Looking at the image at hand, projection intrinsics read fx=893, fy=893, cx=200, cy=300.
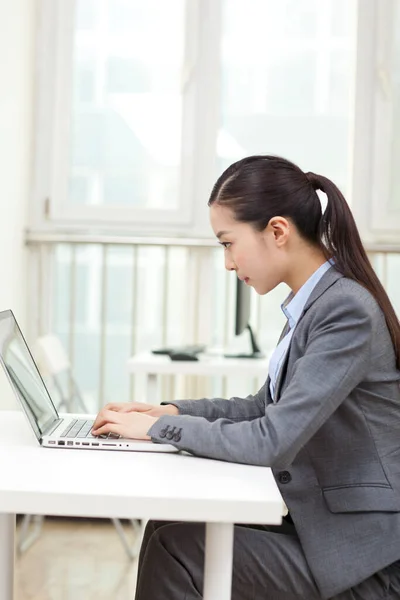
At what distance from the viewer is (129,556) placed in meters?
3.23

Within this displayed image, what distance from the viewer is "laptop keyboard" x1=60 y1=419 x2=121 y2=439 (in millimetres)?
1503

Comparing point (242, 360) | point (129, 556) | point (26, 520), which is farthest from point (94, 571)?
point (242, 360)

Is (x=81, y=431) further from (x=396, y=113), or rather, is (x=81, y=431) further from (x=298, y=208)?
(x=396, y=113)

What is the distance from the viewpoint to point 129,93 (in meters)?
3.91

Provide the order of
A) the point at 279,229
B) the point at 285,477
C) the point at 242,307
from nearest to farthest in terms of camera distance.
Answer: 1. the point at 285,477
2. the point at 279,229
3. the point at 242,307

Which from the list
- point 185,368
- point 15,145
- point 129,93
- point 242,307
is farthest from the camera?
point 129,93

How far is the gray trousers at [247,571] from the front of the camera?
1.39 metres

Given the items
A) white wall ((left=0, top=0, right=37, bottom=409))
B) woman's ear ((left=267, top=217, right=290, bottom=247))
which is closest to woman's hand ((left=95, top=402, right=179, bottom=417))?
woman's ear ((left=267, top=217, right=290, bottom=247))

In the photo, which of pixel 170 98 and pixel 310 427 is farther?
pixel 170 98

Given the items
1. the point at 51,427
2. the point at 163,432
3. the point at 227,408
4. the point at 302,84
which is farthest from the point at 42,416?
the point at 302,84

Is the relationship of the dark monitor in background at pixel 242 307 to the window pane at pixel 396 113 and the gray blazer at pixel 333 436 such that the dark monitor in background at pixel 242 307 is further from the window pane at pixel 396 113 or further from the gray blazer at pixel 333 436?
the gray blazer at pixel 333 436

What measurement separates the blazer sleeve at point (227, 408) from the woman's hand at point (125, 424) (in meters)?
0.22

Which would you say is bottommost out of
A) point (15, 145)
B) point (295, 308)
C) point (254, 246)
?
point (295, 308)

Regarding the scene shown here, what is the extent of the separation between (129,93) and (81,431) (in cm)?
261
